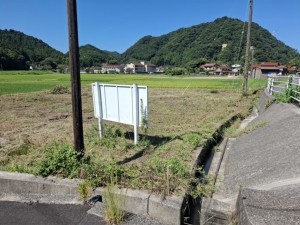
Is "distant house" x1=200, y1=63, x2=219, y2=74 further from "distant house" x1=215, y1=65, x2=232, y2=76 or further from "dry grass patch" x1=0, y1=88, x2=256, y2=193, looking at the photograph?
"dry grass patch" x1=0, y1=88, x2=256, y2=193

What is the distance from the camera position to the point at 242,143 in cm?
669

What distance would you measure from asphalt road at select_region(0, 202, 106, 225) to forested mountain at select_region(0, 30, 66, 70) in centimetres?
9298

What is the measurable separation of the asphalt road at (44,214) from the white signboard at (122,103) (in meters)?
2.90

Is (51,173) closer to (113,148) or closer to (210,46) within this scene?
(113,148)

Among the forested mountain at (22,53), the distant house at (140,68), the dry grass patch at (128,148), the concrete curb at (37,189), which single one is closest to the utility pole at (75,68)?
the dry grass patch at (128,148)

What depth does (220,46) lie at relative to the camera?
94125mm

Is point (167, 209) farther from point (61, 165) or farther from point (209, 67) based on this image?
point (209, 67)

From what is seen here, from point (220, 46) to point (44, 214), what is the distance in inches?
3874

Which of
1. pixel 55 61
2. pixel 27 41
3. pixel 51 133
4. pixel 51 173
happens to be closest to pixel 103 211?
pixel 51 173

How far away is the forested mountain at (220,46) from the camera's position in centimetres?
8362

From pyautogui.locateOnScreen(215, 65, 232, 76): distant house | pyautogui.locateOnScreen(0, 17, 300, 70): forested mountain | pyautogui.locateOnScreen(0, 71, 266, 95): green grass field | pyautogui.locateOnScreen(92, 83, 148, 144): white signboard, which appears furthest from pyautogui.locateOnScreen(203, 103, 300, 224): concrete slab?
pyautogui.locateOnScreen(215, 65, 232, 76): distant house

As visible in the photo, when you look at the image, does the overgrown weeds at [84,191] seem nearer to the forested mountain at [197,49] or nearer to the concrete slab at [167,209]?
the concrete slab at [167,209]

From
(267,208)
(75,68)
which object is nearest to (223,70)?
(75,68)

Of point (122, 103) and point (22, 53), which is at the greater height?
point (22, 53)
